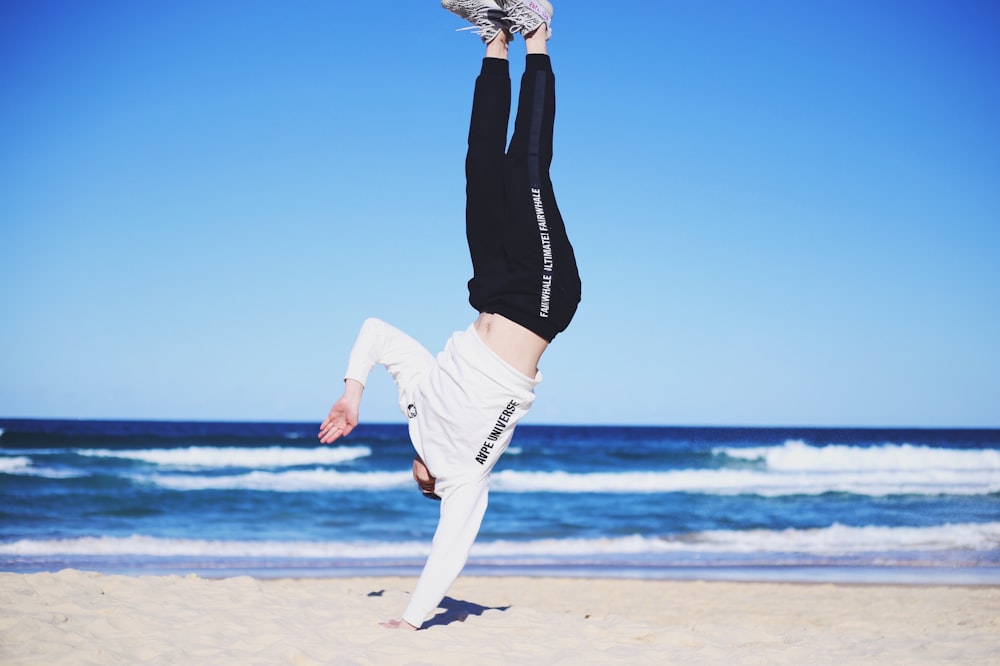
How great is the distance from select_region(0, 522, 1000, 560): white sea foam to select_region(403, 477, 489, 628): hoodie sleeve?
686cm

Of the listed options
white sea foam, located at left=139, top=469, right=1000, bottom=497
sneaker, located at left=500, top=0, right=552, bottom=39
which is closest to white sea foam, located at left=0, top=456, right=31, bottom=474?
white sea foam, located at left=139, top=469, right=1000, bottom=497

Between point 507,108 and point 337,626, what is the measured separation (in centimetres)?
290

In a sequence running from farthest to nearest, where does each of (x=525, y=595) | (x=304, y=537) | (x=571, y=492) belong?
(x=571, y=492) → (x=304, y=537) → (x=525, y=595)

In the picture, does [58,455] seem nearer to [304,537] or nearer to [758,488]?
[304,537]

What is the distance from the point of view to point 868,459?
2434cm

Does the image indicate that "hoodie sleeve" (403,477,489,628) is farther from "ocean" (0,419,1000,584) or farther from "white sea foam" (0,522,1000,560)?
"white sea foam" (0,522,1000,560)

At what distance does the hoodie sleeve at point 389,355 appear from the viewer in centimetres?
379

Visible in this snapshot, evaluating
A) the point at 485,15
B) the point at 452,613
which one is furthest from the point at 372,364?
the point at 452,613

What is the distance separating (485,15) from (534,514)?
11.6 m

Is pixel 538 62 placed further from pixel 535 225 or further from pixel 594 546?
pixel 594 546

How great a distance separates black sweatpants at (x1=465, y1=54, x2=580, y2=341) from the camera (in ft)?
11.0

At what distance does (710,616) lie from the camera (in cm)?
685

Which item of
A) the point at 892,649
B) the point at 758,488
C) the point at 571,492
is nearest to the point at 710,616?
the point at 892,649

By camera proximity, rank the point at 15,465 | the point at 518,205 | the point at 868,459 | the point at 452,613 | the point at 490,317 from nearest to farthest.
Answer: the point at 518,205, the point at 490,317, the point at 452,613, the point at 15,465, the point at 868,459
